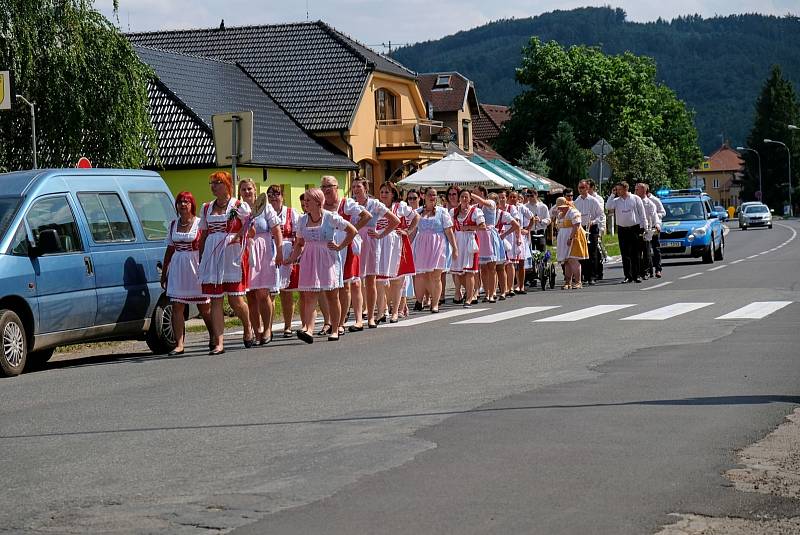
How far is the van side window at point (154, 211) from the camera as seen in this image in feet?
52.1

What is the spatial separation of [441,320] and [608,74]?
6846cm

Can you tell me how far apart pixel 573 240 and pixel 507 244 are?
101 inches

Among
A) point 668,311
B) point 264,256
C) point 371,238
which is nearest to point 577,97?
point 668,311

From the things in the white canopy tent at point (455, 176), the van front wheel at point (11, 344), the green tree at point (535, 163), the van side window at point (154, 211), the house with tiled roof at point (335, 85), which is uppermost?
the house with tiled roof at point (335, 85)

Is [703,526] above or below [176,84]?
below

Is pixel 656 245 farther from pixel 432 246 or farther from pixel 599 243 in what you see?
pixel 432 246

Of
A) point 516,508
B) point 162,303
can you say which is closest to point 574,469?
point 516,508

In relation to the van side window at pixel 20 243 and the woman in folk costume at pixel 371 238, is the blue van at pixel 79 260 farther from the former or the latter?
the woman in folk costume at pixel 371 238

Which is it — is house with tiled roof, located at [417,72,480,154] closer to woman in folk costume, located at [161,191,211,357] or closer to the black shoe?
the black shoe

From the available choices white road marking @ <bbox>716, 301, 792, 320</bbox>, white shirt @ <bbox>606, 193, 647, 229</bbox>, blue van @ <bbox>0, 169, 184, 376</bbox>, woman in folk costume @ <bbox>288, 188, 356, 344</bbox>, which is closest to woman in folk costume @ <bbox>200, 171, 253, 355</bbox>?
blue van @ <bbox>0, 169, 184, 376</bbox>

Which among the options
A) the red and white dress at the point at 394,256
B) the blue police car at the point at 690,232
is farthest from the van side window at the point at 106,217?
the blue police car at the point at 690,232

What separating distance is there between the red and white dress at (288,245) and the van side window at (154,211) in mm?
1375

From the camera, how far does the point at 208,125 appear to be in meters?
43.1

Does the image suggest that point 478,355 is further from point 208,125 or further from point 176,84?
point 176,84
